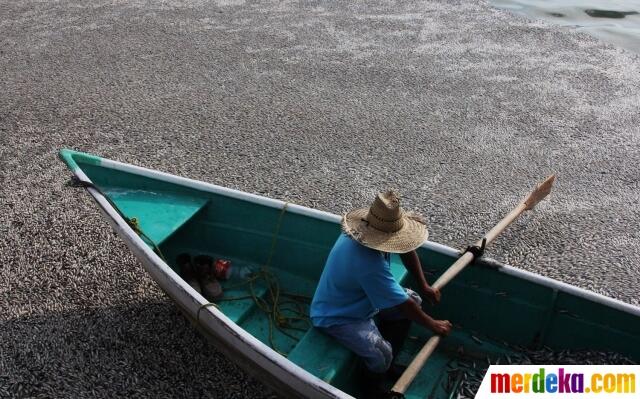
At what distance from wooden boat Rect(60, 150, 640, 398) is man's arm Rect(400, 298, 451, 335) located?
52cm

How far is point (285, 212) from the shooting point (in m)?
5.07

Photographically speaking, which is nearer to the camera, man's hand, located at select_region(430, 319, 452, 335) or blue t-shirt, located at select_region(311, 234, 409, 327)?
blue t-shirt, located at select_region(311, 234, 409, 327)

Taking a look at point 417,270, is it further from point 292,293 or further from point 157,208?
point 157,208

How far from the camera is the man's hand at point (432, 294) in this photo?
169 inches

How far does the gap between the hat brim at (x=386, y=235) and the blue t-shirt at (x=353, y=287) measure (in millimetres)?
97

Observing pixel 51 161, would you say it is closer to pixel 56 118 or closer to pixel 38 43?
pixel 56 118

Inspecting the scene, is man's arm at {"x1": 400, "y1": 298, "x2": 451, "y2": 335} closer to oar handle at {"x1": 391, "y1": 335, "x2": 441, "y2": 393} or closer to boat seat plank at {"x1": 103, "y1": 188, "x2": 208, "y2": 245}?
oar handle at {"x1": 391, "y1": 335, "x2": 441, "y2": 393}

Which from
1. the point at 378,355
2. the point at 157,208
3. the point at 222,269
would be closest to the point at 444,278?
the point at 378,355

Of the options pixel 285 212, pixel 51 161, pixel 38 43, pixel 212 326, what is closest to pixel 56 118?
Answer: pixel 51 161

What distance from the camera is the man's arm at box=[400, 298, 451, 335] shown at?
3.89m

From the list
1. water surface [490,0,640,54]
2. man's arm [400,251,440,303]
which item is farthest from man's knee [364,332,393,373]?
water surface [490,0,640,54]

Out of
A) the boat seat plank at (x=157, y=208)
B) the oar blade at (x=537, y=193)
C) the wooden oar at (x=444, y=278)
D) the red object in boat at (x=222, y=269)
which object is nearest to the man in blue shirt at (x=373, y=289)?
the wooden oar at (x=444, y=278)

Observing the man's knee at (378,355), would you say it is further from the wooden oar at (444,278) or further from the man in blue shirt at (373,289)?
the wooden oar at (444,278)

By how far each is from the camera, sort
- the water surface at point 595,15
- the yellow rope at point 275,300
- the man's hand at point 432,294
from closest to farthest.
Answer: the man's hand at point 432,294
the yellow rope at point 275,300
the water surface at point 595,15
